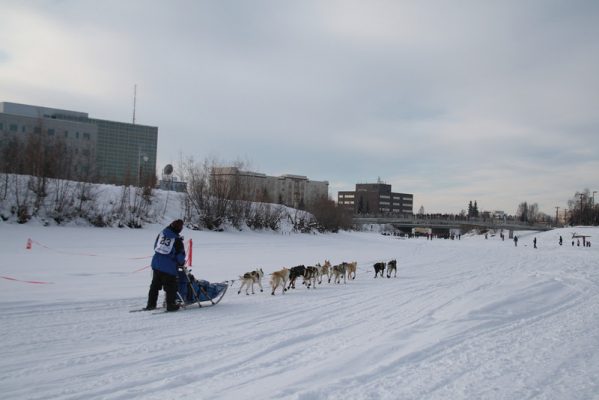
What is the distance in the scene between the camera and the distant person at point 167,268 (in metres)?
9.37

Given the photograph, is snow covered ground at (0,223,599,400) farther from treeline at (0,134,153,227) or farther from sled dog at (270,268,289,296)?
treeline at (0,134,153,227)

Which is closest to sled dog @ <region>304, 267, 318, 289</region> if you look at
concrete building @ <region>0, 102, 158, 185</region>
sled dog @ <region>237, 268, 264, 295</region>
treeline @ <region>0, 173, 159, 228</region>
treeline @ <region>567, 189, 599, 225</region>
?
sled dog @ <region>237, 268, 264, 295</region>

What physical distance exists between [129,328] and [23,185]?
25991 mm

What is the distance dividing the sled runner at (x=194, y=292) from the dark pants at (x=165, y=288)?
0.20 m

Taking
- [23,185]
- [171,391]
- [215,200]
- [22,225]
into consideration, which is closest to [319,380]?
[171,391]

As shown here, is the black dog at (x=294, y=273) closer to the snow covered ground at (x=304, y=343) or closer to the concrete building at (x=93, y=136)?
the snow covered ground at (x=304, y=343)

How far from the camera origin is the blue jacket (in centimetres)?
937

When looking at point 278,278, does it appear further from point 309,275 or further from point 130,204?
point 130,204

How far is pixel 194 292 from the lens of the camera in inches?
387

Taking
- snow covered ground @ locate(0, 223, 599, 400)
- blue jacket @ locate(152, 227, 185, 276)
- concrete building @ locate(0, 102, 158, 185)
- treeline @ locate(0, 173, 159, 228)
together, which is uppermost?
concrete building @ locate(0, 102, 158, 185)

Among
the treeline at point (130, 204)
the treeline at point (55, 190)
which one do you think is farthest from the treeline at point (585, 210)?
the treeline at point (55, 190)

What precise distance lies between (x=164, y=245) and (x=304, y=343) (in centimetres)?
388

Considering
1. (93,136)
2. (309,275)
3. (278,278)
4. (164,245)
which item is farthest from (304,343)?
(93,136)

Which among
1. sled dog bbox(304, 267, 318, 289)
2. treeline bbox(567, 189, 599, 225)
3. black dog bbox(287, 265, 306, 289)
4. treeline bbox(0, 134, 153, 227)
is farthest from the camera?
treeline bbox(567, 189, 599, 225)
